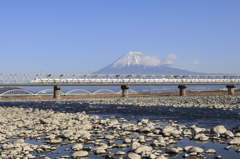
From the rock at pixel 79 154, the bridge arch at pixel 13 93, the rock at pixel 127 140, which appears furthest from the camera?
the bridge arch at pixel 13 93

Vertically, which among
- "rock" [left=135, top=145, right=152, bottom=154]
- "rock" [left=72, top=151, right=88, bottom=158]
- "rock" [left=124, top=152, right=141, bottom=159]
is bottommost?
"rock" [left=72, top=151, right=88, bottom=158]

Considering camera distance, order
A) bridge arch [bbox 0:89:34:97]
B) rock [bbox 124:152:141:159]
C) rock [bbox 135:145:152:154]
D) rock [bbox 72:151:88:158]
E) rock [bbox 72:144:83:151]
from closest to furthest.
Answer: rock [bbox 124:152:141:159]
rock [bbox 72:151:88:158]
rock [bbox 135:145:152:154]
rock [bbox 72:144:83:151]
bridge arch [bbox 0:89:34:97]

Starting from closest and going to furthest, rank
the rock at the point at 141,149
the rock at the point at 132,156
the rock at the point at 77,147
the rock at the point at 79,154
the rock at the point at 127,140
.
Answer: the rock at the point at 132,156
the rock at the point at 79,154
the rock at the point at 141,149
the rock at the point at 77,147
the rock at the point at 127,140

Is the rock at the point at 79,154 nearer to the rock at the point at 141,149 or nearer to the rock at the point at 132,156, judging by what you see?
the rock at the point at 132,156

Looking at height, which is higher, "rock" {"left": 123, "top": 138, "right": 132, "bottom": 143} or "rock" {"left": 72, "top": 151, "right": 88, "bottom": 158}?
"rock" {"left": 123, "top": 138, "right": 132, "bottom": 143}

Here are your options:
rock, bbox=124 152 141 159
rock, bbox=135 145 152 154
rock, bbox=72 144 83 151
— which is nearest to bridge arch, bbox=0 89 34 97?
rock, bbox=72 144 83 151

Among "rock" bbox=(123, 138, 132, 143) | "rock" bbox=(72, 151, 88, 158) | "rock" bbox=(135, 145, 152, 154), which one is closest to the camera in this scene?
"rock" bbox=(72, 151, 88, 158)

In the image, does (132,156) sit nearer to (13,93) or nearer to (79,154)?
(79,154)

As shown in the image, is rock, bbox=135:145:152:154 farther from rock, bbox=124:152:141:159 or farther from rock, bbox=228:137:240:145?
rock, bbox=228:137:240:145

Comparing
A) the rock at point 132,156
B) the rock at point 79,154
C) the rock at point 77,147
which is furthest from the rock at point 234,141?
the rock at point 77,147

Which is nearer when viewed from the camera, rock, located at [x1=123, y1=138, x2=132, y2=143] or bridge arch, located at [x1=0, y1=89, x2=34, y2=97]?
rock, located at [x1=123, y1=138, x2=132, y2=143]

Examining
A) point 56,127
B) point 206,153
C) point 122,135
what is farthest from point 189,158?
point 56,127

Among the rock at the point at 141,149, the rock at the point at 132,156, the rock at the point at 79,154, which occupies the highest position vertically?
the rock at the point at 141,149

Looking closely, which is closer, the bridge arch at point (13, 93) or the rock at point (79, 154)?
the rock at point (79, 154)
